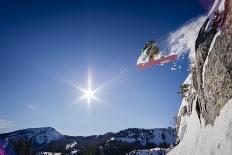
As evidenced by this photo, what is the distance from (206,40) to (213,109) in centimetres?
519

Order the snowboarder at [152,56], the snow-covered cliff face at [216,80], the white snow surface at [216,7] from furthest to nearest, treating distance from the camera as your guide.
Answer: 1. the snowboarder at [152,56]
2. the white snow surface at [216,7]
3. the snow-covered cliff face at [216,80]

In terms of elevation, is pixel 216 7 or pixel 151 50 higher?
pixel 151 50

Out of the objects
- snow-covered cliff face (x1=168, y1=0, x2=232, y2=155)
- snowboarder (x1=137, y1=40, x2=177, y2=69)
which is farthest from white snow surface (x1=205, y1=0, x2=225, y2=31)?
snowboarder (x1=137, y1=40, x2=177, y2=69)

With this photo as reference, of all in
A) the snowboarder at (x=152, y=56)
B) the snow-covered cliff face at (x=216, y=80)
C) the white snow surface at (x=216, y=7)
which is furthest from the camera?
the snowboarder at (x=152, y=56)

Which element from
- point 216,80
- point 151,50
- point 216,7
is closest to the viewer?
point 216,80

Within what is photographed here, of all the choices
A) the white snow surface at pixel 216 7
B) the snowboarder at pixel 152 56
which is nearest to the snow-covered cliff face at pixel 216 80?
the white snow surface at pixel 216 7

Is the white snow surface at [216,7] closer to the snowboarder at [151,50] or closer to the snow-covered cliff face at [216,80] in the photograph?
the snow-covered cliff face at [216,80]

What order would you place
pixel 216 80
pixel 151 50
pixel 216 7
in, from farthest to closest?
pixel 151 50, pixel 216 7, pixel 216 80

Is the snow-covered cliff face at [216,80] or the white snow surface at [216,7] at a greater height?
the white snow surface at [216,7]

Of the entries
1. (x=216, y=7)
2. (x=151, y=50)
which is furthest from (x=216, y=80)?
(x=151, y=50)

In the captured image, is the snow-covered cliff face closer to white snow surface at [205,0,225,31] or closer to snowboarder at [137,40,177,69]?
white snow surface at [205,0,225,31]

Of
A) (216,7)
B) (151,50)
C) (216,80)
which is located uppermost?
(151,50)

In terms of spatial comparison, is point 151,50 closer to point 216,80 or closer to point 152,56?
point 152,56

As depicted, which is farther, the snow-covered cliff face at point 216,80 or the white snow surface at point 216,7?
the white snow surface at point 216,7
